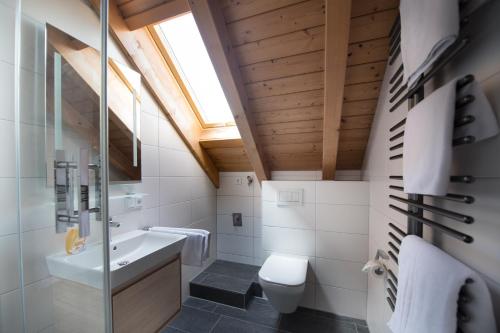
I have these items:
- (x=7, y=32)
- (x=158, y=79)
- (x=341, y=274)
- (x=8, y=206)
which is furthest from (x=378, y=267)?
(x=7, y=32)

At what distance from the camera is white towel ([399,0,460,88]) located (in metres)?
0.57

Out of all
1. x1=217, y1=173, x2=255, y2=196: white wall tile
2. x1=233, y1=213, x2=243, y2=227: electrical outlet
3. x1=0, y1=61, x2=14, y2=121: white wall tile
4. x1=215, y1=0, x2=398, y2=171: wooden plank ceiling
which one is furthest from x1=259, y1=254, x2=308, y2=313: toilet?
x1=0, y1=61, x2=14, y2=121: white wall tile

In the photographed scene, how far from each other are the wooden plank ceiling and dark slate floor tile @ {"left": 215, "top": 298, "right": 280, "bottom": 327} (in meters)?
1.55

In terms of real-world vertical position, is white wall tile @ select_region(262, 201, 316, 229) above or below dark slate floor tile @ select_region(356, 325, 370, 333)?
above

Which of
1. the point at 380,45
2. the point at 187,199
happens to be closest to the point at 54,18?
the point at 187,199

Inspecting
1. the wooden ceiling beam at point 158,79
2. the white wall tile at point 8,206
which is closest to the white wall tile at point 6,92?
the white wall tile at point 8,206

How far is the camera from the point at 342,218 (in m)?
1.95

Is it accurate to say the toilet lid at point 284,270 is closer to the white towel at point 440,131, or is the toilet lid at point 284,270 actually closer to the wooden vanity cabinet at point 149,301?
the wooden vanity cabinet at point 149,301

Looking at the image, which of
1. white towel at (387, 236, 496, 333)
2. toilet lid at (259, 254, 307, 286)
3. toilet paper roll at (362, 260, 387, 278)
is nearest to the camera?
white towel at (387, 236, 496, 333)

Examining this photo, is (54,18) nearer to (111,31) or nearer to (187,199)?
(111,31)

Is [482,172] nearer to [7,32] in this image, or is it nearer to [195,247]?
[195,247]

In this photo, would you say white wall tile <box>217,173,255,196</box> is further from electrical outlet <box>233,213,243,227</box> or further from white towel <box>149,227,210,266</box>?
white towel <box>149,227,210,266</box>

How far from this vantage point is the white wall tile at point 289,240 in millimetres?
2045

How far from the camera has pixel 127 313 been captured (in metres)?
1.14
